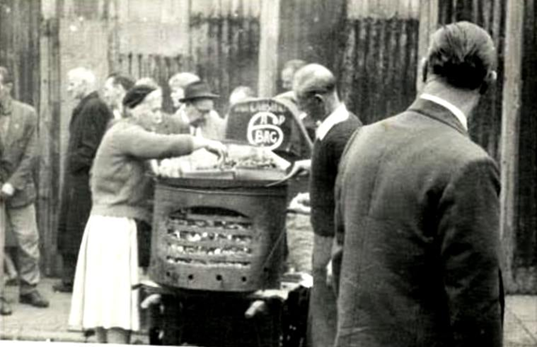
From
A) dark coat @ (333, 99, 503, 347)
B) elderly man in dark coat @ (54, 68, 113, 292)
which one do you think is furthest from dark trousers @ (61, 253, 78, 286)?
dark coat @ (333, 99, 503, 347)

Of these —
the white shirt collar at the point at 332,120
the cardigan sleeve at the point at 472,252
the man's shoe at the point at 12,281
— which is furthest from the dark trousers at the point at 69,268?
the cardigan sleeve at the point at 472,252

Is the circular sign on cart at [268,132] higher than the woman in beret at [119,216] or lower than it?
higher

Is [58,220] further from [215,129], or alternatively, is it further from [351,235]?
[351,235]

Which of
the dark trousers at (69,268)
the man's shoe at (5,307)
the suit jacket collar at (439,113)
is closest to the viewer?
the suit jacket collar at (439,113)

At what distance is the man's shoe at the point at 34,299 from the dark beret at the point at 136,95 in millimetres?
1073

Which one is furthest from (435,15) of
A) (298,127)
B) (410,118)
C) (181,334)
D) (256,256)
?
(410,118)

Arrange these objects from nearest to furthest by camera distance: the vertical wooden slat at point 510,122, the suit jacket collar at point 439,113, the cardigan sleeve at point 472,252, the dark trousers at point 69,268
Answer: the cardigan sleeve at point 472,252 → the suit jacket collar at point 439,113 → the vertical wooden slat at point 510,122 → the dark trousers at point 69,268

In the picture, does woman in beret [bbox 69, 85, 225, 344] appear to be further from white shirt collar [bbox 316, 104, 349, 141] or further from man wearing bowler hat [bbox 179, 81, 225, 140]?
Result: white shirt collar [bbox 316, 104, 349, 141]

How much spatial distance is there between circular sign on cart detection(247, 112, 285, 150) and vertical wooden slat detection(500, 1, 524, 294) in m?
1.05

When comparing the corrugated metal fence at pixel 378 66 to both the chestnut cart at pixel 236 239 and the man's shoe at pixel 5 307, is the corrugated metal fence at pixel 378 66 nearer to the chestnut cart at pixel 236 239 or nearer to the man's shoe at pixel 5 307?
the chestnut cart at pixel 236 239

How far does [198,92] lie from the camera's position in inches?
237

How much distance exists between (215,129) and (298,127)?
1.34 ft

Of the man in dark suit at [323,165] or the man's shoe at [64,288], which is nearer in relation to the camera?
the man in dark suit at [323,165]

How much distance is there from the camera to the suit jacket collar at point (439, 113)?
3.48 metres
